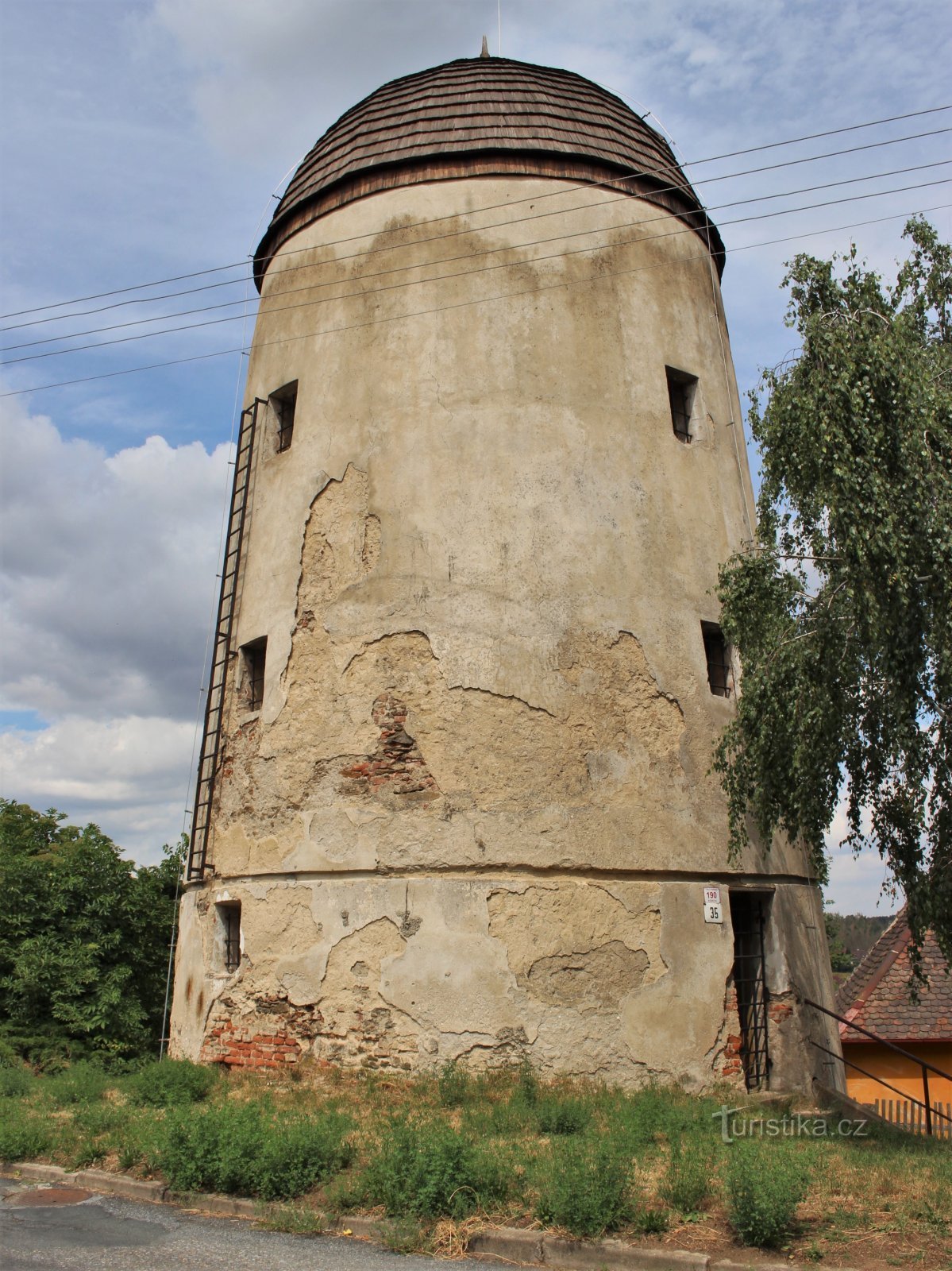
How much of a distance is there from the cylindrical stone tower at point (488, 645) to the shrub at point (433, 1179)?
3.01 m

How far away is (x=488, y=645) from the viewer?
36.3 feet

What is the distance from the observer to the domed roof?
13.1m

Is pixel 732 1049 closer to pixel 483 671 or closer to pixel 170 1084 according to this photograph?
pixel 483 671

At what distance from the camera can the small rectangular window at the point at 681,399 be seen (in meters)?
13.2

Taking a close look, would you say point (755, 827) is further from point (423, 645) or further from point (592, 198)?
point (592, 198)

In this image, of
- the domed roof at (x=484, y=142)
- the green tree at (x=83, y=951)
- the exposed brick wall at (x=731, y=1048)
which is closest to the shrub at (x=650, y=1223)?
the exposed brick wall at (x=731, y=1048)

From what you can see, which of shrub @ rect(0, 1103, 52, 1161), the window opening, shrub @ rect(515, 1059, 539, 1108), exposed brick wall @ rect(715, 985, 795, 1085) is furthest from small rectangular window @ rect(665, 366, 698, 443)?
shrub @ rect(0, 1103, 52, 1161)

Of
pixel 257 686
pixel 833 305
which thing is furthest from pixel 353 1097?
pixel 833 305

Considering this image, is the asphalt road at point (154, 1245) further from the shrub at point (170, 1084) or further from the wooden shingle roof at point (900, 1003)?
the wooden shingle roof at point (900, 1003)

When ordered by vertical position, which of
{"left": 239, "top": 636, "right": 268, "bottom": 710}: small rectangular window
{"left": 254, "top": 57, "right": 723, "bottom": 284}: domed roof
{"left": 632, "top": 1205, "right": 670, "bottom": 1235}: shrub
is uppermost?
{"left": 254, "top": 57, "right": 723, "bottom": 284}: domed roof

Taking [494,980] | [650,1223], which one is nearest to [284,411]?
[494,980]

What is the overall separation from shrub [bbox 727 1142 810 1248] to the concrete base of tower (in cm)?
368

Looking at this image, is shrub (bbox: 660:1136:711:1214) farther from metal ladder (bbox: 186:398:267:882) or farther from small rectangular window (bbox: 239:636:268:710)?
small rectangular window (bbox: 239:636:268:710)

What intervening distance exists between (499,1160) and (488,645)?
202 inches
